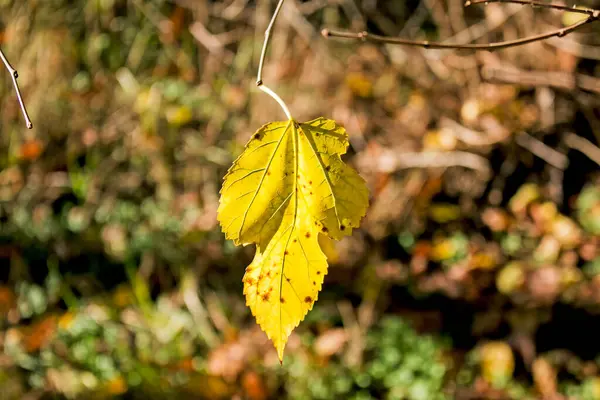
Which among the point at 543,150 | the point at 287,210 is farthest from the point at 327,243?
the point at 287,210

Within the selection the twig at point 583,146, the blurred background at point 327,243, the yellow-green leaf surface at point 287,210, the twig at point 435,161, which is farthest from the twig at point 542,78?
the yellow-green leaf surface at point 287,210

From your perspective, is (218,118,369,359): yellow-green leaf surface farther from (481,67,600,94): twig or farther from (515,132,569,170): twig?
(515,132,569,170): twig

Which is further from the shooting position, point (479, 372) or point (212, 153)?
point (212, 153)

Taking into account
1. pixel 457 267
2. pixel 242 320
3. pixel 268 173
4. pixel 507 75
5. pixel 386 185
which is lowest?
pixel 242 320

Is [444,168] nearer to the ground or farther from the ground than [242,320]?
→ farther from the ground

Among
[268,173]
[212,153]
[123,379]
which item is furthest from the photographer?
[212,153]

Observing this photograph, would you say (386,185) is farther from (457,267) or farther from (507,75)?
(507,75)

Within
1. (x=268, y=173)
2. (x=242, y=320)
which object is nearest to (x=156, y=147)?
(x=242, y=320)

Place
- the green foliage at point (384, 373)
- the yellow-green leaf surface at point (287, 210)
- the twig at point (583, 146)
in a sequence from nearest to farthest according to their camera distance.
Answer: the yellow-green leaf surface at point (287, 210) < the green foliage at point (384, 373) < the twig at point (583, 146)

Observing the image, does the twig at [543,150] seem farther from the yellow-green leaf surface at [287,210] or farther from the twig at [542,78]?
the yellow-green leaf surface at [287,210]
